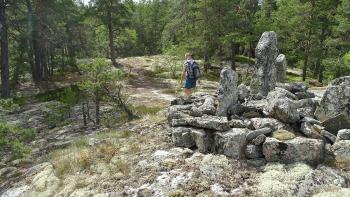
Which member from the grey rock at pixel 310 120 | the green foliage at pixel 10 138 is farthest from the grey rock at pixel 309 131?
the green foliage at pixel 10 138

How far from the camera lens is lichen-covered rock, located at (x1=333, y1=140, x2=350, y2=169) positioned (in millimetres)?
11878

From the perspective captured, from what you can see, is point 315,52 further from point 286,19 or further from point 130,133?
point 130,133

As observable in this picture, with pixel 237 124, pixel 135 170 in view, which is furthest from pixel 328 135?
pixel 135 170

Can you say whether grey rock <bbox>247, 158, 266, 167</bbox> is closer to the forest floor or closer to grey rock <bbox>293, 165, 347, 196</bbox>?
the forest floor

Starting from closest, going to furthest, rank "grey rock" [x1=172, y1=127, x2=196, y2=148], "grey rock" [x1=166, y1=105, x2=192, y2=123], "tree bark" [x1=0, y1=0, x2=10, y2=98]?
"grey rock" [x1=172, y1=127, x2=196, y2=148] → "grey rock" [x1=166, y1=105, x2=192, y2=123] → "tree bark" [x1=0, y1=0, x2=10, y2=98]

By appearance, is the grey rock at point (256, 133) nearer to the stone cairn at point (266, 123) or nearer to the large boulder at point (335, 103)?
the stone cairn at point (266, 123)

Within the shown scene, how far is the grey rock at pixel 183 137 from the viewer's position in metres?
13.9

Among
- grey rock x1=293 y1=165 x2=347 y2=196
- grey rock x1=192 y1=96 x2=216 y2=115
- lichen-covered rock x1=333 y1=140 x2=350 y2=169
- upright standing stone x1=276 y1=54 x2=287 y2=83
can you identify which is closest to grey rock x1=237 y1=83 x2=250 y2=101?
grey rock x1=192 y1=96 x2=216 y2=115

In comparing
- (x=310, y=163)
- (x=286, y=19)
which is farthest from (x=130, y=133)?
(x=286, y=19)

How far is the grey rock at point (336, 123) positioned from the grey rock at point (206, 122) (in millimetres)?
3585

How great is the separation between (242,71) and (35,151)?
110ft

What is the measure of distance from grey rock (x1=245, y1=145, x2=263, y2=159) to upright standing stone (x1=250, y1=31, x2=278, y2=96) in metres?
5.19

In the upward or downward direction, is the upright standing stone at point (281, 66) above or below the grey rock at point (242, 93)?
above

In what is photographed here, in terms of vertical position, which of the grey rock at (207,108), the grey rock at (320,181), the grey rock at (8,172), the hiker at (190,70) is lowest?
the grey rock at (8,172)
